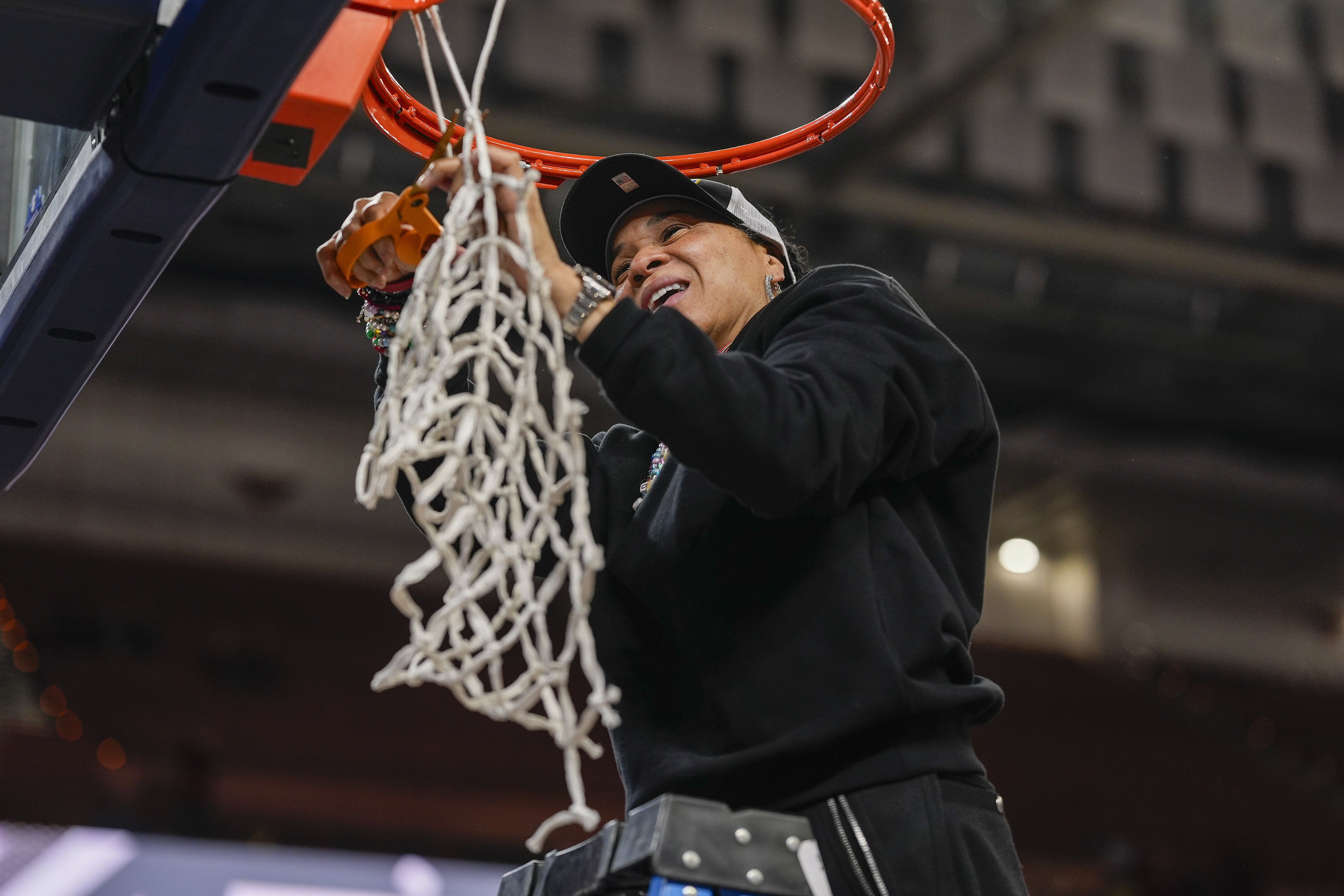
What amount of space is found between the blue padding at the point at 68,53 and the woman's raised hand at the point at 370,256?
0.25 metres

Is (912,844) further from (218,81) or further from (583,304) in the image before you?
(218,81)

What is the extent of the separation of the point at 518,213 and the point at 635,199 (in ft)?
1.64

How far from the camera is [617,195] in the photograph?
1685mm

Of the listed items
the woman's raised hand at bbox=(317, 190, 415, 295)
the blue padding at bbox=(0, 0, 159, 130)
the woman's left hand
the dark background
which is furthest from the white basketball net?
A: the dark background

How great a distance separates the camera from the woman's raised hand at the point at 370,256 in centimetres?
140

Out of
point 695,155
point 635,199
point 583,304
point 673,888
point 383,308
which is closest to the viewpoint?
point 673,888

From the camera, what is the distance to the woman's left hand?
1.19 meters

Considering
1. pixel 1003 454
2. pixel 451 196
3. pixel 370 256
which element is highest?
pixel 451 196

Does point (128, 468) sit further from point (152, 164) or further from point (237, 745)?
point (152, 164)

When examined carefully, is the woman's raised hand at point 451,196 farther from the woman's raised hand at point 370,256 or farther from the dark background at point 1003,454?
the dark background at point 1003,454

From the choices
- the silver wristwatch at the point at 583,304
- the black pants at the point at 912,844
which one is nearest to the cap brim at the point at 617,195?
the silver wristwatch at the point at 583,304

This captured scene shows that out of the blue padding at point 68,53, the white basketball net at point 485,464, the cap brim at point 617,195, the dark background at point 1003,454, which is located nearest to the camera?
the white basketball net at point 485,464

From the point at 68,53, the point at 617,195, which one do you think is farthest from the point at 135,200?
the point at 617,195

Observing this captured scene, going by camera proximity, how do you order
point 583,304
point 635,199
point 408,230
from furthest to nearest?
point 635,199 < point 408,230 < point 583,304
